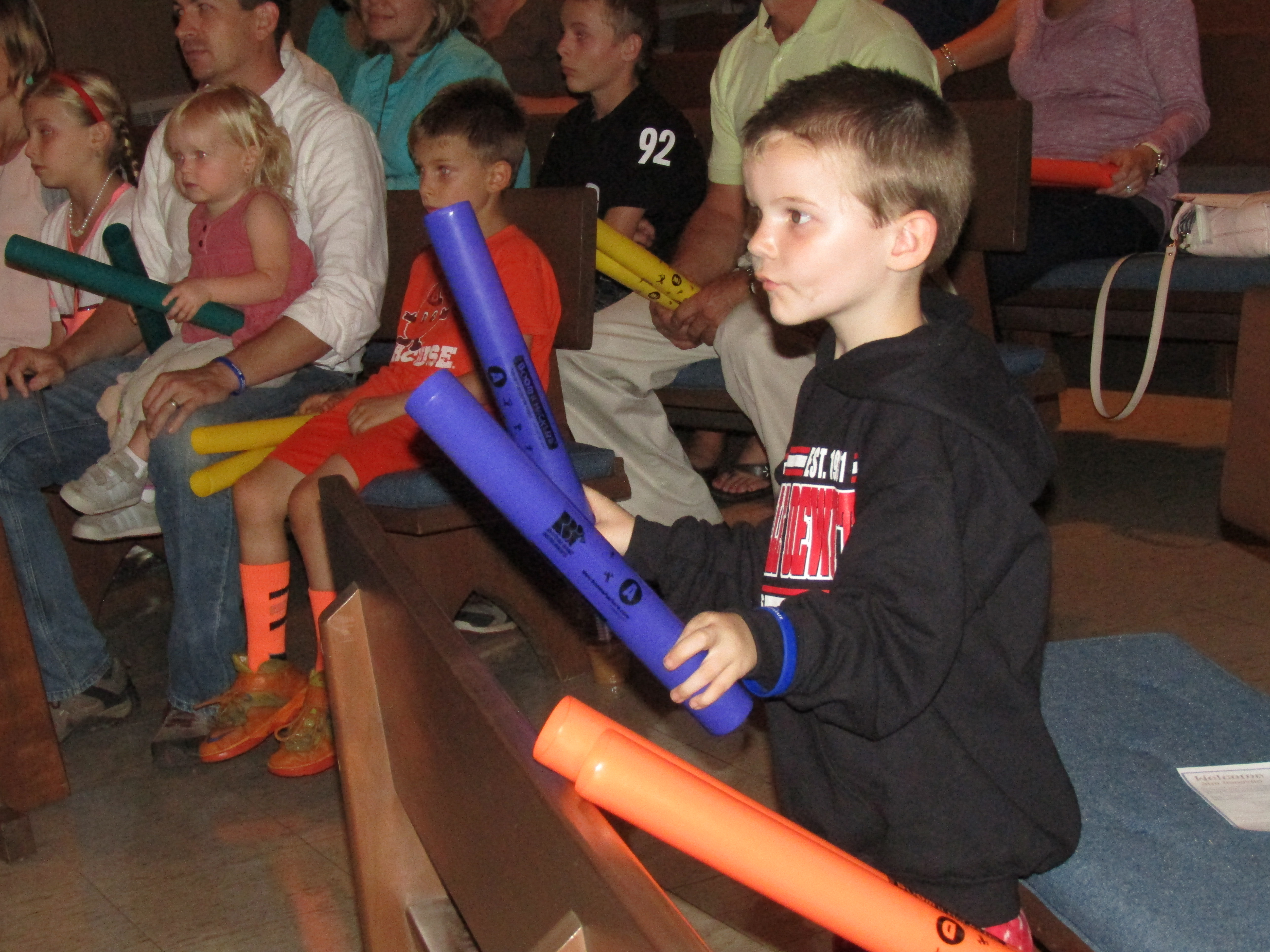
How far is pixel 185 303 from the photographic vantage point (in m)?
2.46

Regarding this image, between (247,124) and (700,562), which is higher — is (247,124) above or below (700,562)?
above

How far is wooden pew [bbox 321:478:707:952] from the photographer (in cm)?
57

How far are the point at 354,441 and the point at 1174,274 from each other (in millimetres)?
1854

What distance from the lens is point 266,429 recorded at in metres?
2.43

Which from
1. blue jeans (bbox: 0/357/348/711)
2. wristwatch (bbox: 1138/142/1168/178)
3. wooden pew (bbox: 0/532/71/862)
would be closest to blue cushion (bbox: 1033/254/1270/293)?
wristwatch (bbox: 1138/142/1168/178)

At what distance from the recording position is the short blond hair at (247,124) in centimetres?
254

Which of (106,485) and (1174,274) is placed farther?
(1174,274)

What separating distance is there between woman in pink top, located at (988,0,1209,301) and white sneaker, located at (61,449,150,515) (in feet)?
6.43

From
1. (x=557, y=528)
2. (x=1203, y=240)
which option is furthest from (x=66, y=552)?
(x=1203, y=240)

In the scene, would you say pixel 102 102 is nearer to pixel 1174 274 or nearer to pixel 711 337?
pixel 711 337

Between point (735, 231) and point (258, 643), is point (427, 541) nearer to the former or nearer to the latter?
point (258, 643)

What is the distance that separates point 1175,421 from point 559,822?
12.6 ft

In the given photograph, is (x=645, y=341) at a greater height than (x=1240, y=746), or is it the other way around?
(x=645, y=341)

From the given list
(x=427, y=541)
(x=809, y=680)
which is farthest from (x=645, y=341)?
(x=809, y=680)
